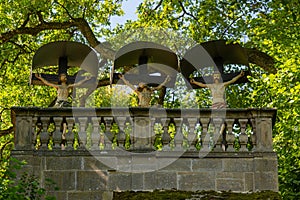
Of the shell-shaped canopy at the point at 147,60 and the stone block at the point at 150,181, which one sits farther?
the shell-shaped canopy at the point at 147,60

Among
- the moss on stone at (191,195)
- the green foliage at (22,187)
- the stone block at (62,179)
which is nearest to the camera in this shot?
the green foliage at (22,187)

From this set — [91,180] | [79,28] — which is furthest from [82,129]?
[79,28]

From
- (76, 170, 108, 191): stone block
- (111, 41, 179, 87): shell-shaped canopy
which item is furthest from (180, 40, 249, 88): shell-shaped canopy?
(76, 170, 108, 191): stone block

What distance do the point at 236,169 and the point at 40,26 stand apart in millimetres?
11063

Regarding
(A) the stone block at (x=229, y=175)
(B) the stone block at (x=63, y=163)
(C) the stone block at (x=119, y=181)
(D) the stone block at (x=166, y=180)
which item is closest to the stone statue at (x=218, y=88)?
(A) the stone block at (x=229, y=175)

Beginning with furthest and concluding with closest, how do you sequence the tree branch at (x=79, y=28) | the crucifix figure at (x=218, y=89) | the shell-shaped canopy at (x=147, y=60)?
the tree branch at (x=79, y=28)
the shell-shaped canopy at (x=147, y=60)
the crucifix figure at (x=218, y=89)

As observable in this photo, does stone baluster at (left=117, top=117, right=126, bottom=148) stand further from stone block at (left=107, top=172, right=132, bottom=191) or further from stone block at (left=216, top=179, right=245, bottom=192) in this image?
stone block at (left=216, top=179, right=245, bottom=192)

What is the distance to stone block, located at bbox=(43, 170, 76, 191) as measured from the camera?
11.7m

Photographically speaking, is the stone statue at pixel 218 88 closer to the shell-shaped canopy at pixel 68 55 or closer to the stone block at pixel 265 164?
the stone block at pixel 265 164

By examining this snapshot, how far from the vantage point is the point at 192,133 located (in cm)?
1193

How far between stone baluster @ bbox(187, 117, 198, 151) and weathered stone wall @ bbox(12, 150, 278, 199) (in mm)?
156

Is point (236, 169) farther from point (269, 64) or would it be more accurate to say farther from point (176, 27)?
point (176, 27)

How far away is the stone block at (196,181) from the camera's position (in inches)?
464

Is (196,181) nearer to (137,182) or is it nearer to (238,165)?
(238,165)
